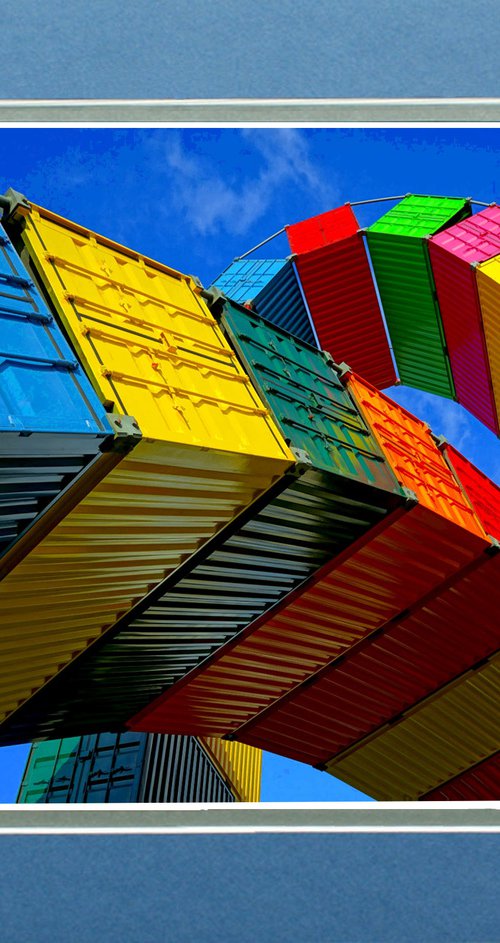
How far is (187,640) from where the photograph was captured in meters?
12.2

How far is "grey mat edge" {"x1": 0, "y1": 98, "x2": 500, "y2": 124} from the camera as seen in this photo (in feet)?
32.6

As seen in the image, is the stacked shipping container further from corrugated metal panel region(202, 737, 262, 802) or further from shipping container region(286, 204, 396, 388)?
shipping container region(286, 204, 396, 388)

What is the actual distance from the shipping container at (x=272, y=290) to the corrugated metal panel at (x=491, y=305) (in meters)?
4.74

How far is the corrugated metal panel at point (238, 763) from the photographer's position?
770 inches

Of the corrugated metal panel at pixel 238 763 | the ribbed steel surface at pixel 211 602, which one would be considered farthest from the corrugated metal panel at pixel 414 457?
the corrugated metal panel at pixel 238 763

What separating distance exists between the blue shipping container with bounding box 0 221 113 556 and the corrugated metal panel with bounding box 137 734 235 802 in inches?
362

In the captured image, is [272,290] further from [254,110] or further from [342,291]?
[254,110]

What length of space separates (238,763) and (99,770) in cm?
568

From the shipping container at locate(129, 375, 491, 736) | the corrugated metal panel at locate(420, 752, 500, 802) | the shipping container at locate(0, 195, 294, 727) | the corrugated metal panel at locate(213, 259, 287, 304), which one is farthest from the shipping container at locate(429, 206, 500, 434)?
the shipping container at locate(0, 195, 294, 727)

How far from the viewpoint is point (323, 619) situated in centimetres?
1292

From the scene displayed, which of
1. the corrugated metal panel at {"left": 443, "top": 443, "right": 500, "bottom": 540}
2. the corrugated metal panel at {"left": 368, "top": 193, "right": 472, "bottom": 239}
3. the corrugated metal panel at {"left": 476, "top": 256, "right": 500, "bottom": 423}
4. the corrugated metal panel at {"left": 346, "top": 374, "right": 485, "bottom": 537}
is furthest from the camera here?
the corrugated metal panel at {"left": 368, "top": 193, "right": 472, "bottom": 239}

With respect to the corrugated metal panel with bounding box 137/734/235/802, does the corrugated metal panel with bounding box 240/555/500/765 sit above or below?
above

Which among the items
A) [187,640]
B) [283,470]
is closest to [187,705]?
[187,640]
